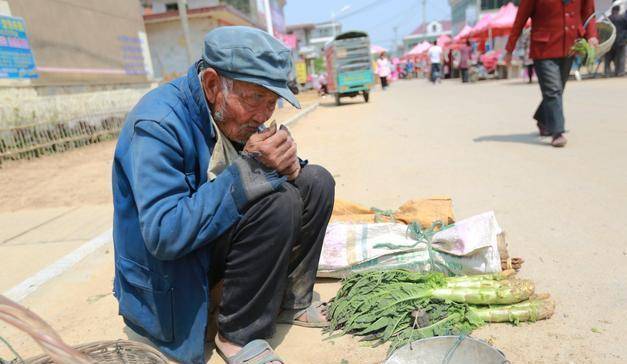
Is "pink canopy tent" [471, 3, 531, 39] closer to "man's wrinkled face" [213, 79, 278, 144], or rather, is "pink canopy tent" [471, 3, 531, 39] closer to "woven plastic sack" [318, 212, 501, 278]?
"woven plastic sack" [318, 212, 501, 278]

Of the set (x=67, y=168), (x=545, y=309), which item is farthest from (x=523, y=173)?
(x=67, y=168)

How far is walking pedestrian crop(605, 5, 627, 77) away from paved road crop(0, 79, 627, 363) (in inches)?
237

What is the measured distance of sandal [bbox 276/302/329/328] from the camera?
211cm

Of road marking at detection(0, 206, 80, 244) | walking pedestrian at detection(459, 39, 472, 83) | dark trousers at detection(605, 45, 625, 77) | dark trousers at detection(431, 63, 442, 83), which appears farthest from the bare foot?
dark trousers at detection(431, 63, 442, 83)

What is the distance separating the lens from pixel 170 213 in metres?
1.46

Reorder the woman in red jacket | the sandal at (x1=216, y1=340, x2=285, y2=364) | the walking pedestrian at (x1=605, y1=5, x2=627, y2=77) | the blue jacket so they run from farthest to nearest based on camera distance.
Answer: the walking pedestrian at (x1=605, y1=5, x2=627, y2=77)
the woman in red jacket
the sandal at (x1=216, y1=340, x2=285, y2=364)
the blue jacket

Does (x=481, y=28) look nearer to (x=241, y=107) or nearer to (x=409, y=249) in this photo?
(x=409, y=249)

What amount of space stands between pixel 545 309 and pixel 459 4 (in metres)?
58.2

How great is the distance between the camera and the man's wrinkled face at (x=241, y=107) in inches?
64.2

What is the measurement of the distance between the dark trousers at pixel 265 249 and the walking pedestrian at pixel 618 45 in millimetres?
13267

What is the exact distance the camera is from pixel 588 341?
1.82 metres

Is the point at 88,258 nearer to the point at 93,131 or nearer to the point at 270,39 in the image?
the point at 270,39

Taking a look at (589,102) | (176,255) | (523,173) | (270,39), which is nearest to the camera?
(176,255)

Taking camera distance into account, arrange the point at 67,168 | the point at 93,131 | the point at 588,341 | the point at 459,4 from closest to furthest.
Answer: the point at 588,341
the point at 67,168
the point at 93,131
the point at 459,4
